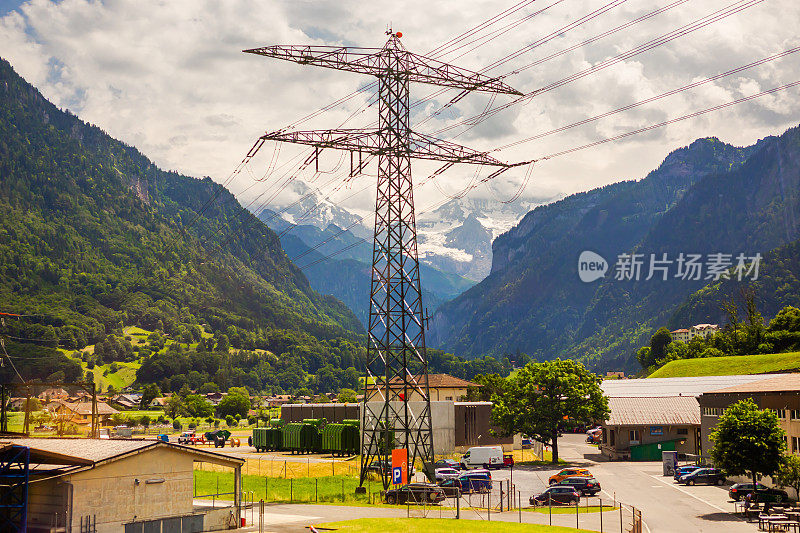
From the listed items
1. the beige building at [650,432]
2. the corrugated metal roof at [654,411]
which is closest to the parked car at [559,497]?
the beige building at [650,432]

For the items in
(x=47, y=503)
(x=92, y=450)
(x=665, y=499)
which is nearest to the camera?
(x=47, y=503)

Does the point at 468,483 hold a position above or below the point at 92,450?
below

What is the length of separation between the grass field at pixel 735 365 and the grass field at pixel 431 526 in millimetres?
94150

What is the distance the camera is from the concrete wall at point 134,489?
119 ft

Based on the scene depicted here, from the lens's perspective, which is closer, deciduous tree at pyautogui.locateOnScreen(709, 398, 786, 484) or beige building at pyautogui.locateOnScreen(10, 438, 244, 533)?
beige building at pyautogui.locateOnScreen(10, 438, 244, 533)

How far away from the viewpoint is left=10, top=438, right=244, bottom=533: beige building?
35812mm

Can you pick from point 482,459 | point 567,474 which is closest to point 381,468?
point 567,474

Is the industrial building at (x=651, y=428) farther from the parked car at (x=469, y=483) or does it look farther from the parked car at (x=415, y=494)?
the parked car at (x=415, y=494)

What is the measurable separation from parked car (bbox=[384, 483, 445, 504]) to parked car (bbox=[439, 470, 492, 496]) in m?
3.07

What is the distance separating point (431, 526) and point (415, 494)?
10749mm

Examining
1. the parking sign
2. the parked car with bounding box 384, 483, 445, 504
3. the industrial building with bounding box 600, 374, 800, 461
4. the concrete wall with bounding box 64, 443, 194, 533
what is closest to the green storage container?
the industrial building with bounding box 600, 374, 800, 461

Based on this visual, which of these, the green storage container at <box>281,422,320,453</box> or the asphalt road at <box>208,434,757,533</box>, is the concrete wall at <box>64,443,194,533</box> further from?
the green storage container at <box>281,422,320,453</box>

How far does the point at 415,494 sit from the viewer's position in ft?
166

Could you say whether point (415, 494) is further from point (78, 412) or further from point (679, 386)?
point (679, 386)
